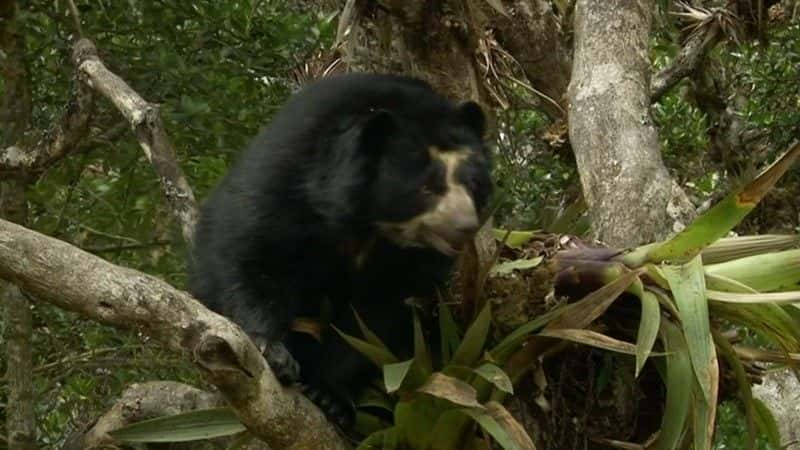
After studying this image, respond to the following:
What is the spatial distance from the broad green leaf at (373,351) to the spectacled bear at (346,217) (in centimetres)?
10

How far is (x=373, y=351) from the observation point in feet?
11.5

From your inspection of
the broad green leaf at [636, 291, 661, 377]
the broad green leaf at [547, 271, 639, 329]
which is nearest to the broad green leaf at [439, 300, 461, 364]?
the broad green leaf at [547, 271, 639, 329]

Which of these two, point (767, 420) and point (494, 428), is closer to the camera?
point (494, 428)

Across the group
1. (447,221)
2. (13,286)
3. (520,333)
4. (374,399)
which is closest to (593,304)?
(520,333)

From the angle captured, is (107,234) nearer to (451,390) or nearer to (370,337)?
(370,337)

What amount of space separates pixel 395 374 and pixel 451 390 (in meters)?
0.14

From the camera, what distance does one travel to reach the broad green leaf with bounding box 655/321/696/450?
10.5ft

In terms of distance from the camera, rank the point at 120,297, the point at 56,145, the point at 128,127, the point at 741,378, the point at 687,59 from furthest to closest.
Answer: the point at 687,59 < the point at 128,127 < the point at 56,145 < the point at 741,378 < the point at 120,297

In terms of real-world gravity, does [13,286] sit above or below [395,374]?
below

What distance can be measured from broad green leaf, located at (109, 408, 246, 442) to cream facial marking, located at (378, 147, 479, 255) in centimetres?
66

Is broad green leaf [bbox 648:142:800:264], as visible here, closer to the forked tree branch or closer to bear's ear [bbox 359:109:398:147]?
bear's ear [bbox 359:109:398:147]

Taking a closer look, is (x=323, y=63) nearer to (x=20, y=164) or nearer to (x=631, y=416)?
(x=20, y=164)

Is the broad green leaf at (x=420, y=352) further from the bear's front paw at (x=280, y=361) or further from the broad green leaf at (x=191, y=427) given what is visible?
the broad green leaf at (x=191, y=427)

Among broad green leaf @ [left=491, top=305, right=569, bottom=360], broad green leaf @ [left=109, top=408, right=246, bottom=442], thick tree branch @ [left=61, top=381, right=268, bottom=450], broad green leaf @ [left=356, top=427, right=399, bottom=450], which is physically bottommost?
thick tree branch @ [left=61, top=381, right=268, bottom=450]
